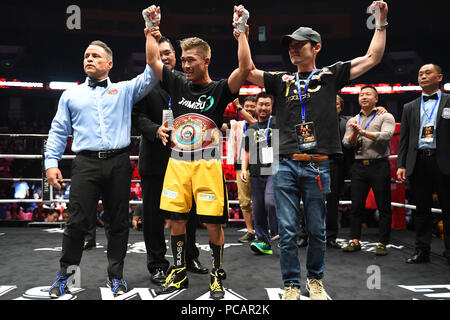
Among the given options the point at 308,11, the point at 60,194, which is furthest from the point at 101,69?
the point at 308,11

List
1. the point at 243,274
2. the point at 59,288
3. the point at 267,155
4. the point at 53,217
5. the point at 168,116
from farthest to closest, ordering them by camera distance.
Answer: the point at 53,217
the point at 267,155
the point at 243,274
the point at 168,116
the point at 59,288

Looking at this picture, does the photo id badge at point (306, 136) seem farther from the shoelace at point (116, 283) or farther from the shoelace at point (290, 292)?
the shoelace at point (116, 283)

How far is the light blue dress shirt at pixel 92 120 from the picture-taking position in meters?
1.95

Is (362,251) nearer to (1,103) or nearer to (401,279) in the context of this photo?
(401,279)

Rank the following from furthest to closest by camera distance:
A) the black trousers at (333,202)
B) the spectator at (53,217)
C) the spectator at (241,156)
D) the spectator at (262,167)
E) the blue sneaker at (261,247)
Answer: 1. the spectator at (53,217)
2. the spectator at (241,156)
3. the black trousers at (333,202)
4. the spectator at (262,167)
5. the blue sneaker at (261,247)

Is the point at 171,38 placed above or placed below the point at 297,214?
above

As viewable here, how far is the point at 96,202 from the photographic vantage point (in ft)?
6.42

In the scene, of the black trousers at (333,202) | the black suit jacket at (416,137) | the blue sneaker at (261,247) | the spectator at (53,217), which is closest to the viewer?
the black suit jacket at (416,137)

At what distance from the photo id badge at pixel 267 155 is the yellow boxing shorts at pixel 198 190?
131cm

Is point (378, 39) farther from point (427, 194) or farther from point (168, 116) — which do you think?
point (427, 194)

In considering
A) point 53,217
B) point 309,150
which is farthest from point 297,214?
point 53,217

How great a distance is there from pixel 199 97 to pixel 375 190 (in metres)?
1.99

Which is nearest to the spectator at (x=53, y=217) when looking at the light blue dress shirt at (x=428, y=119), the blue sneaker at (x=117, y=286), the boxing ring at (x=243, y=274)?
the boxing ring at (x=243, y=274)

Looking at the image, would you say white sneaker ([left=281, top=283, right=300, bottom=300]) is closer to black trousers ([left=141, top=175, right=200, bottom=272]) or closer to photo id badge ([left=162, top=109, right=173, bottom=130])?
black trousers ([left=141, top=175, right=200, bottom=272])
